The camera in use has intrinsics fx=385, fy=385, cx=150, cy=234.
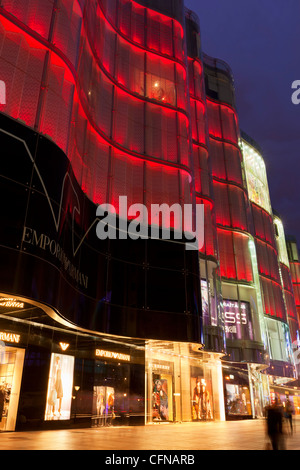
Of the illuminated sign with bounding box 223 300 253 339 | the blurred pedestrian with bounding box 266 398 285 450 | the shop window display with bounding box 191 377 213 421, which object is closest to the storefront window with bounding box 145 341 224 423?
the shop window display with bounding box 191 377 213 421

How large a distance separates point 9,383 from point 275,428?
461 inches

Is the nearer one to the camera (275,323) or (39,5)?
(39,5)

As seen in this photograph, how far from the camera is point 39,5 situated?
17125 mm

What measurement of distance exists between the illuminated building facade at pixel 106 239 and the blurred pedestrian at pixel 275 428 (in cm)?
807

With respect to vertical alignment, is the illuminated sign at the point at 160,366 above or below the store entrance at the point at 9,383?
above

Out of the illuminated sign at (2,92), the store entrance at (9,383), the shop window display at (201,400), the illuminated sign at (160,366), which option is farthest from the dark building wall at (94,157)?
the shop window display at (201,400)

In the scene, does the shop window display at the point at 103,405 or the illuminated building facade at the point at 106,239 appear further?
the shop window display at the point at 103,405

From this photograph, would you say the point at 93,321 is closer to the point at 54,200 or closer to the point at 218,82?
the point at 54,200

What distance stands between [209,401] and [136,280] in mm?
15031

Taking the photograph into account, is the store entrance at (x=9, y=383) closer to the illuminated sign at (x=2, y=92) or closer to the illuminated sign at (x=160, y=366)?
the illuminated sign at (x=2, y=92)

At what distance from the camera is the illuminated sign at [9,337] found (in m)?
16.4

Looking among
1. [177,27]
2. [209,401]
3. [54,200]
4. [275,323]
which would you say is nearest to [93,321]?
[54,200]

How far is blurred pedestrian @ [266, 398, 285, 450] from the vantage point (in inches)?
381

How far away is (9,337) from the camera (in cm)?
1667
